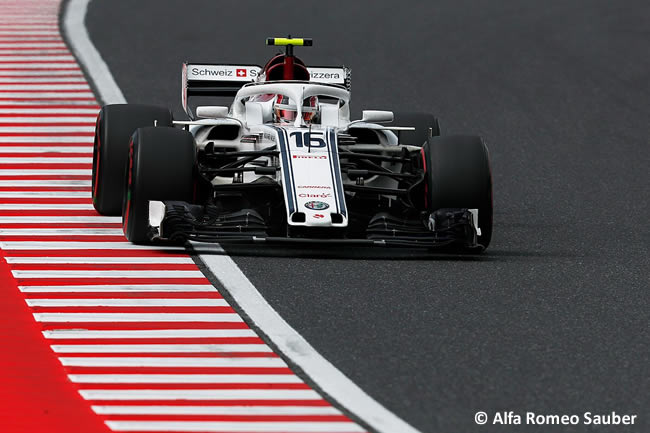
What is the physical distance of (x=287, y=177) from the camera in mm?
12516

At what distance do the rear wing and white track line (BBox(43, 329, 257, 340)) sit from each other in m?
6.35

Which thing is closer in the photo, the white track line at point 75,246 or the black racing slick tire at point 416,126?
the white track line at point 75,246

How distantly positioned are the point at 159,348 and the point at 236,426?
1686mm

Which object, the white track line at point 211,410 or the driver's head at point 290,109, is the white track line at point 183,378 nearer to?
the white track line at point 211,410

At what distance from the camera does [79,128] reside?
62.0 feet

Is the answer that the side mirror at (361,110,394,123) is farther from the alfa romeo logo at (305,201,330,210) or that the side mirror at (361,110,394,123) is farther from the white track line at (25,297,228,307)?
the white track line at (25,297,228,307)

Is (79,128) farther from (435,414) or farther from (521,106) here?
(435,414)

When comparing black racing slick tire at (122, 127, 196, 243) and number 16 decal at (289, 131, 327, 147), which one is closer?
black racing slick tire at (122, 127, 196, 243)

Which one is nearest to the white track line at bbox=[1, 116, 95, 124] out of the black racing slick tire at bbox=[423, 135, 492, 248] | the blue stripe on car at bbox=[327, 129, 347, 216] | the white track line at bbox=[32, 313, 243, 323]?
the blue stripe on car at bbox=[327, 129, 347, 216]

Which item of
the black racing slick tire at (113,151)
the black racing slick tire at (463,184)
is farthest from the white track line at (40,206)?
the black racing slick tire at (463,184)

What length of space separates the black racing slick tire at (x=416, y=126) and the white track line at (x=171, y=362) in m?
6.73

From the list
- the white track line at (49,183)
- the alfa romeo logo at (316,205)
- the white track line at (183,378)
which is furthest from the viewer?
the white track line at (49,183)

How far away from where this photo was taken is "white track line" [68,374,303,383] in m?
8.96

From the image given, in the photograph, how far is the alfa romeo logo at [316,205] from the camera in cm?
1227
